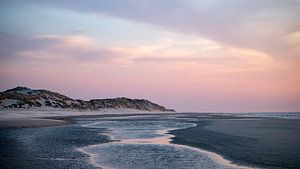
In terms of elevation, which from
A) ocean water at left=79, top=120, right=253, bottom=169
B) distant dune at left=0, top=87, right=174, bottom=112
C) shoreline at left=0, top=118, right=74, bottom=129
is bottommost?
ocean water at left=79, top=120, right=253, bottom=169

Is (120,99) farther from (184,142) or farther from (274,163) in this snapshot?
(274,163)

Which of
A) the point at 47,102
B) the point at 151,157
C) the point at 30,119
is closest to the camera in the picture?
the point at 151,157

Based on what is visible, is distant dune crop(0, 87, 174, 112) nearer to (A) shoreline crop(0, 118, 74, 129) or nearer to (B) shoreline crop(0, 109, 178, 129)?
(B) shoreline crop(0, 109, 178, 129)

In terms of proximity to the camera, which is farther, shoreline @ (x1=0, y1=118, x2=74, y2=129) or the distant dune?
the distant dune

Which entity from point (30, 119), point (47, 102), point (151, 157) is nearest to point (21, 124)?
point (30, 119)

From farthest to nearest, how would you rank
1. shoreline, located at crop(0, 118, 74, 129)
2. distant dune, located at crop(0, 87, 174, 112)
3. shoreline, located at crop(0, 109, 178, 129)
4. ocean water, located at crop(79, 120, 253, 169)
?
distant dune, located at crop(0, 87, 174, 112) < shoreline, located at crop(0, 109, 178, 129) < shoreline, located at crop(0, 118, 74, 129) < ocean water, located at crop(79, 120, 253, 169)

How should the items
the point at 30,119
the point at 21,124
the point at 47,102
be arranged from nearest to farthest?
the point at 21,124 → the point at 30,119 → the point at 47,102

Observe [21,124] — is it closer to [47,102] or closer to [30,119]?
[30,119]

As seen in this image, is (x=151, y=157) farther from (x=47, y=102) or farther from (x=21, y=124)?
(x=47, y=102)

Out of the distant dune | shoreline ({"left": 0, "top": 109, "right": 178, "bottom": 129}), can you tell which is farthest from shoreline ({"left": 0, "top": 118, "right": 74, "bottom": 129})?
the distant dune

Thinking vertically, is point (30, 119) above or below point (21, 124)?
above

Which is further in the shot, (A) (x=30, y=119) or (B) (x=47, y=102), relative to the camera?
(B) (x=47, y=102)

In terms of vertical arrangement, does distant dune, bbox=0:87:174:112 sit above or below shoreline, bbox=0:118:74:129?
above

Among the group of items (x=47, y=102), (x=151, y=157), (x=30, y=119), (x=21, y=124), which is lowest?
(x=151, y=157)
